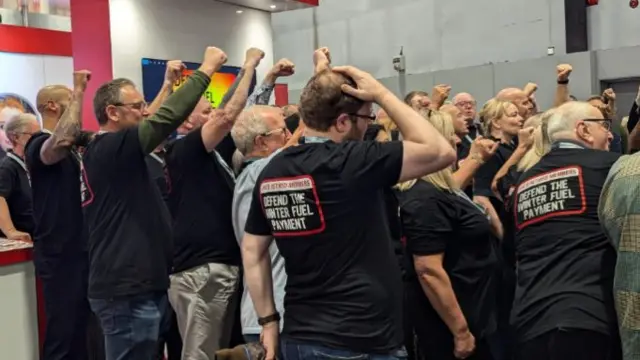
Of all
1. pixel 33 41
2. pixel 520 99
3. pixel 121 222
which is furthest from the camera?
pixel 33 41

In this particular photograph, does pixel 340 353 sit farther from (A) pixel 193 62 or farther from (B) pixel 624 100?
(B) pixel 624 100

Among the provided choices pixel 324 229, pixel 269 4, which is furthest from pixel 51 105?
pixel 269 4

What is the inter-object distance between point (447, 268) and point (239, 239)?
2.69 feet

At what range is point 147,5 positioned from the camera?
7320 mm

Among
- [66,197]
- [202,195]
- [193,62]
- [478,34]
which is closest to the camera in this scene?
[202,195]

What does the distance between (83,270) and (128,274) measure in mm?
1075

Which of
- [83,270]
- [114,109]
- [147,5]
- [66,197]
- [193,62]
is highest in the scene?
[147,5]

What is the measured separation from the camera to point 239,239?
2830 mm

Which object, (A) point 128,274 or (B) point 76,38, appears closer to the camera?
(A) point 128,274

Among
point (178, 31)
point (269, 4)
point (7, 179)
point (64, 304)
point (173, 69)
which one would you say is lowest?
point (64, 304)

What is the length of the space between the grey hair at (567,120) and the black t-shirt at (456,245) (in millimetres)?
480

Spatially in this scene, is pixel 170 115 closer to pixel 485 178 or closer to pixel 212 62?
pixel 212 62

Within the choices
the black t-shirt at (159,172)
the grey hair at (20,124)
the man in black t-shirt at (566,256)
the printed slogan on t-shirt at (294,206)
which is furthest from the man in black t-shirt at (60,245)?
the man in black t-shirt at (566,256)

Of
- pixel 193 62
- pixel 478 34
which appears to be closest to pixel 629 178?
pixel 193 62
